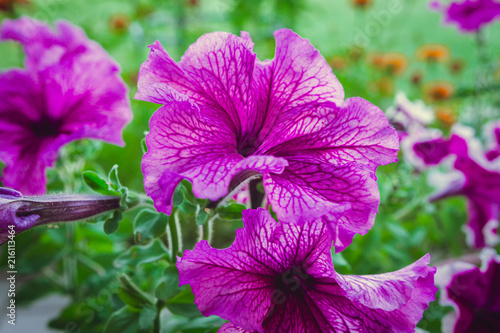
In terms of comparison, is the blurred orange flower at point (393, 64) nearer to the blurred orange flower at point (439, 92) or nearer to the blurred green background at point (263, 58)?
the blurred green background at point (263, 58)

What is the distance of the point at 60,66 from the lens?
0.52 meters

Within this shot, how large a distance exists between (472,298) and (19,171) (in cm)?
51

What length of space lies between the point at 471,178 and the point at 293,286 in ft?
1.35

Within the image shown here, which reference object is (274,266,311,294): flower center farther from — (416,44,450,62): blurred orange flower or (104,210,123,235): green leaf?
(416,44,450,62): blurred orange flower

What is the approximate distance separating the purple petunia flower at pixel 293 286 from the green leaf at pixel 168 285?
9 cm

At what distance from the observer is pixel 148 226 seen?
380 mm

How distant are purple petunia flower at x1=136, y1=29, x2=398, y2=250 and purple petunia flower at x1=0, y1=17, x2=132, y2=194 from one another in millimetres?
179

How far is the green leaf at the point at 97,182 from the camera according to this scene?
0.37 m

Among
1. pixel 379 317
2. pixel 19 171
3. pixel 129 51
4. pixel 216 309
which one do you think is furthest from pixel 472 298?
pixel 129 51

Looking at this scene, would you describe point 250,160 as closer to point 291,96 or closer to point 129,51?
point 291,96

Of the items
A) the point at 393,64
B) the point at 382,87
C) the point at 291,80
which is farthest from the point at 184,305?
the point at 393,64

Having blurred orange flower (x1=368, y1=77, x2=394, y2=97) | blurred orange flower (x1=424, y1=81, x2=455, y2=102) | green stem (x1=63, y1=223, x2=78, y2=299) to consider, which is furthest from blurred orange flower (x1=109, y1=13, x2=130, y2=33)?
blurred orange flower (x1=424, y1=81, x2=455, y2=102)

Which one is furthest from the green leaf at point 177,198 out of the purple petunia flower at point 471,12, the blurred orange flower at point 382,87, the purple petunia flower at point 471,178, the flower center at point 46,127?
the blurred orange flower at point 382,87

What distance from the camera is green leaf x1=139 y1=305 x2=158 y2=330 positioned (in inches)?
16.0
